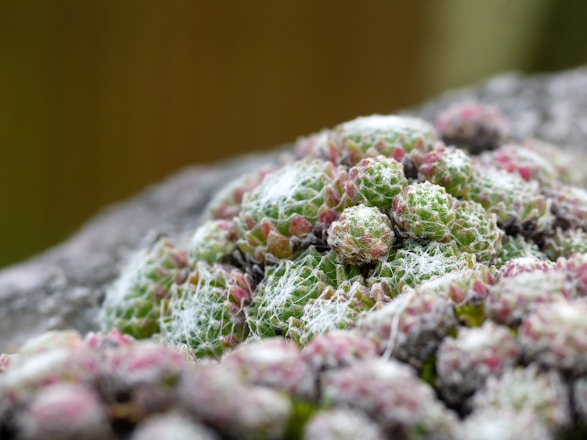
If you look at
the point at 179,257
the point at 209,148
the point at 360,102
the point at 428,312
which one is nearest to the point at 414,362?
the point at 428,312

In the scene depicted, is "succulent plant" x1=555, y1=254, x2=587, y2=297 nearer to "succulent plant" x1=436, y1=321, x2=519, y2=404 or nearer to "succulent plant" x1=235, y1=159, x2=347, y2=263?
"succulent plant" x1=436, y1=321, x2=519, y2=404

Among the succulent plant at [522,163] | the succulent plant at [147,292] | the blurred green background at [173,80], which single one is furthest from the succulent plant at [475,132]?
the blurred green background at [173,80]

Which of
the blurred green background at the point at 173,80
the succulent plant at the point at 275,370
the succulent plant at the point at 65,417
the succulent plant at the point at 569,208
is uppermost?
the succulent plant at the point at 65,417

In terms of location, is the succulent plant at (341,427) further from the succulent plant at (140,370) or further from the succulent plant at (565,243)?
the succulent plant at (565,243)

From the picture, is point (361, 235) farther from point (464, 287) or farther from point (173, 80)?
point (173, 80)

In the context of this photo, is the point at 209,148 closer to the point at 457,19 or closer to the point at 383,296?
the point at 457,19

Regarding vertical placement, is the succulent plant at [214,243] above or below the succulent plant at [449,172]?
below
